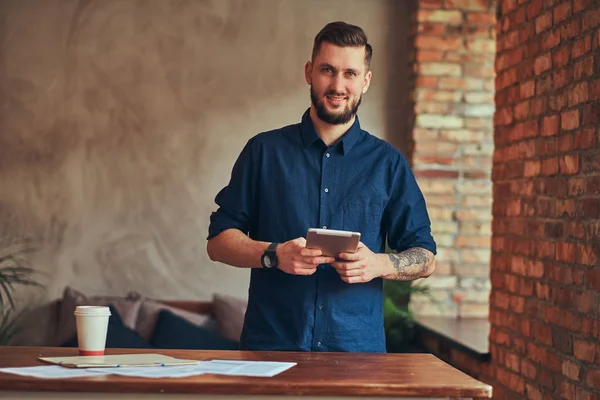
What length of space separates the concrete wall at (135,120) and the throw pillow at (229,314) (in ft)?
0.86

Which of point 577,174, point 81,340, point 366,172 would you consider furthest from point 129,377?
point 577,174

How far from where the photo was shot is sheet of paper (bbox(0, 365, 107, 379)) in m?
2.15

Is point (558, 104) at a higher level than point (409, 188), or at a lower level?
higher

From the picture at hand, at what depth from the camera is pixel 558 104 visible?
3430 millimetres

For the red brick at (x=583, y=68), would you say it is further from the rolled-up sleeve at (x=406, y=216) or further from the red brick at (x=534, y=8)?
the rolled-up sleeve at (x=406, y=216)

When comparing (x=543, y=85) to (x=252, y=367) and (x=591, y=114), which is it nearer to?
(x=591, y=114)

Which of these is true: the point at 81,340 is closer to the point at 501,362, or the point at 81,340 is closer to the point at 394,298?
the point at 501,362

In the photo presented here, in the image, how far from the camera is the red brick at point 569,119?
10.6ft

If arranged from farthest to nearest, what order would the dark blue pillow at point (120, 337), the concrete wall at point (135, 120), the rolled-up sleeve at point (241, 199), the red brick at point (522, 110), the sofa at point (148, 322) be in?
the concrete wall at point (135, 120) < the sofa at point (148, 322) < the dark blue pillow at point (120, 337) < the red brick at point (522, 110) < the rolled-up sleeve at point (241, 199)

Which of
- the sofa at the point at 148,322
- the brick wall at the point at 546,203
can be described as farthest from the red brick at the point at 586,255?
the sofa at the point at 148,322

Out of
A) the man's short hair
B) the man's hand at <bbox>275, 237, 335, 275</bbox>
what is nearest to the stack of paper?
the man's hand at <bbox>275, 237, 335, 275</bbox>

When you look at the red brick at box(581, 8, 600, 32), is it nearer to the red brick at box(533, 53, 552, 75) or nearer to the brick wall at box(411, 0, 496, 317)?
the red brick at box(533, 53, 552, 75)

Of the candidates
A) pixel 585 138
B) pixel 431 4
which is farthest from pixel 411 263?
pixel 431 4

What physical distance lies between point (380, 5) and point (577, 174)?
3132 mm
